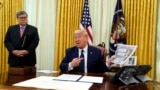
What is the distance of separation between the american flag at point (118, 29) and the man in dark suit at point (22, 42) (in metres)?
1.62

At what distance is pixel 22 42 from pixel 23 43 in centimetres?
3

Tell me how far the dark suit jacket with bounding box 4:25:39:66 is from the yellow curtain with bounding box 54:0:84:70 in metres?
1.15

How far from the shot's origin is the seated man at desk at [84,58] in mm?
3332

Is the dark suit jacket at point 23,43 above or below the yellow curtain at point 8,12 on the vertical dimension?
below

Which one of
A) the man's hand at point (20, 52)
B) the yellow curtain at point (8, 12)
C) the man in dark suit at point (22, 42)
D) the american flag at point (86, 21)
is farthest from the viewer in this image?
the yellow curtain at point (8, 12)

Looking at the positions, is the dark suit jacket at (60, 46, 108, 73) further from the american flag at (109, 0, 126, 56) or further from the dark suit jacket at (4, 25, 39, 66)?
the american flag at (109, 0, 126, 56)

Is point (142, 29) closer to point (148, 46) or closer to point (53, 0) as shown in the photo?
point (148, 46)

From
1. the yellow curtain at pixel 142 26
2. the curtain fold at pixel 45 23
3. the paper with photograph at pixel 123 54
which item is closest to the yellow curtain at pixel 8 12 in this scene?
the curtain fold at pixel 45 23

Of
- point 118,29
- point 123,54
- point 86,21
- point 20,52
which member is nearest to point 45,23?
point 86,21

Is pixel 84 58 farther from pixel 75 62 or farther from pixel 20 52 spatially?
pixel 20 52

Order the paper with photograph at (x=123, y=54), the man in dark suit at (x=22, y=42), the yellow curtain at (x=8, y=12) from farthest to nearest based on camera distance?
1. the yellow curtain at (x=8, y=12)
2. the man in dark suit at (x=22, y=42)
3. the paper with photograph at (x=123, y=54)

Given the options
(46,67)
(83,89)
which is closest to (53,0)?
(46,67)

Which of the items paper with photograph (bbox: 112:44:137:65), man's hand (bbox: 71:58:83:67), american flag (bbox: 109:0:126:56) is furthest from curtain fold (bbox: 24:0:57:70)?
paper with photograph (bbox: 112:44:137:65)

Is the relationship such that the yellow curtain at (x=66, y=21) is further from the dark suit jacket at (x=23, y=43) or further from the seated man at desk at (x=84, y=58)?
the seated man at desk at (x=84, y=58)
